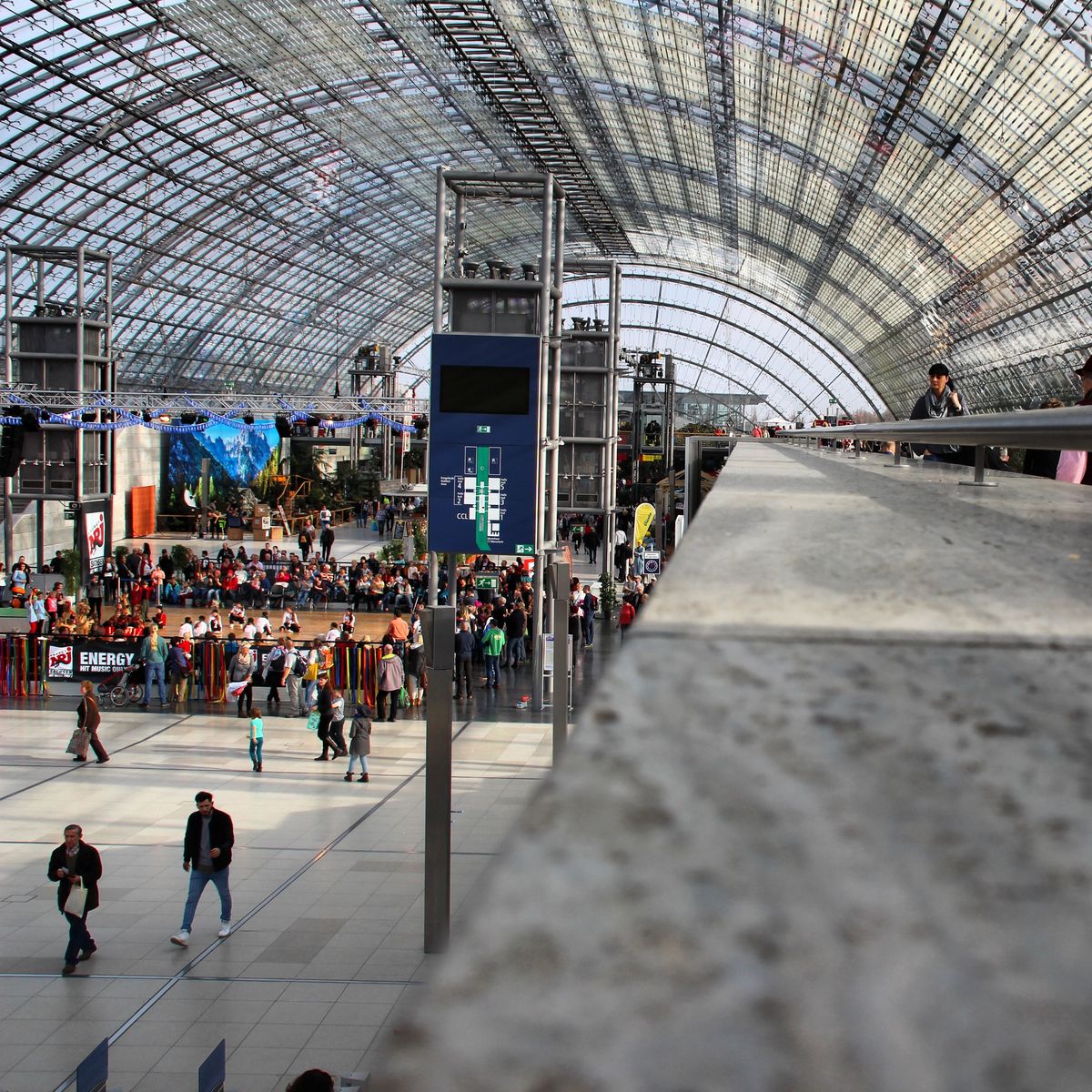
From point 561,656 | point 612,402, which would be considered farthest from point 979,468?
point 612,402

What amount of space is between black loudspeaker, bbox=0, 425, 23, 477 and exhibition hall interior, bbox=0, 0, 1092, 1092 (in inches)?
5.2

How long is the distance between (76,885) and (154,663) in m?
11.8

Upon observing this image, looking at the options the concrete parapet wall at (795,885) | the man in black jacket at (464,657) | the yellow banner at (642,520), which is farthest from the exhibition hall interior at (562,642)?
the yellow banner at (642,520)

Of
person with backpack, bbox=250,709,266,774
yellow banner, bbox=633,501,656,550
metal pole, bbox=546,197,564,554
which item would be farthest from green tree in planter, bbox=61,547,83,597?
person with backpack, bbox=250,709,266,774

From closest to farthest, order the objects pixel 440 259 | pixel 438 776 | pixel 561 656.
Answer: pixel 438 776 → pixel 561 656 → pixel 440 259

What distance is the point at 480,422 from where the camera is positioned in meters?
17.5

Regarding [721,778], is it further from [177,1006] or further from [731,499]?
[177,1006]

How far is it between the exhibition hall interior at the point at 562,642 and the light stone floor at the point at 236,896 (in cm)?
6

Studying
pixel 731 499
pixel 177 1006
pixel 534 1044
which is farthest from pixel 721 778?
pixel 177 1006

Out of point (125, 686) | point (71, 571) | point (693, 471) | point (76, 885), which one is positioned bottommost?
point (125, 686)

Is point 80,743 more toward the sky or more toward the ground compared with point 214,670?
more toward the ground

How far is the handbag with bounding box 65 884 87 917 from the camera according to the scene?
33.6 feet

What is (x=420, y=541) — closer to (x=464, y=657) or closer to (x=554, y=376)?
(x=464, y=657)

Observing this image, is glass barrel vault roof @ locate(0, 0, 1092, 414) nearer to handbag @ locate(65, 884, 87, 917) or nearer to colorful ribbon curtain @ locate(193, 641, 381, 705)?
colorful ribbon curtain @ locate(193, 641, 381, 705)
